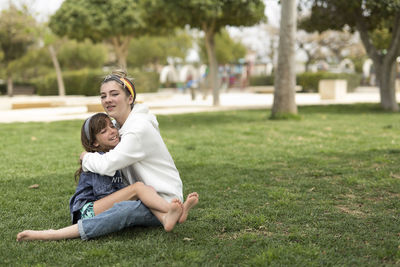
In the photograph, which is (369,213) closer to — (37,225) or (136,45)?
(37,225)

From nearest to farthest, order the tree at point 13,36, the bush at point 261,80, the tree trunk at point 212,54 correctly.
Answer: the tree trunk at point 212,54, the tree at point 13,36, the bush at point 261,80

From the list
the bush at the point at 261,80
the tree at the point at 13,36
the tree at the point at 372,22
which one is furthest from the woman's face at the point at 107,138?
the bush at the point at 261,80

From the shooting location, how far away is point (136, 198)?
3521 mm

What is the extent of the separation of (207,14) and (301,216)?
12.9 meters

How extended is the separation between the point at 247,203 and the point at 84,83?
90.6 ft

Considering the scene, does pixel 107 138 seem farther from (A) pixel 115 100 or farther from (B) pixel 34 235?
(B) pixel 34 235

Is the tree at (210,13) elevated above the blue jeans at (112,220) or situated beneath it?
elevated above

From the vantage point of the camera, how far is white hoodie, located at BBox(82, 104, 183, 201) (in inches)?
133

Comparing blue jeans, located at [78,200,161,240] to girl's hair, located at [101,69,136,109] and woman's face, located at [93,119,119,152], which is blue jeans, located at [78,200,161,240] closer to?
woman's face, located at [93,119,119,152]

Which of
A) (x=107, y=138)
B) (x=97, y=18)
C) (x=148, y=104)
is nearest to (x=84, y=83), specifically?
(x=97, y=18)

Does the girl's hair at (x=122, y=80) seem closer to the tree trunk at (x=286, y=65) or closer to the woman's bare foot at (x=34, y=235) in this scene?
the woman's bare foot at (x=34, y=235)

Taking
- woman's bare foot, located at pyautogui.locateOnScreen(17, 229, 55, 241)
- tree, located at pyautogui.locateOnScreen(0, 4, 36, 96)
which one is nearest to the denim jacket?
woman's bare foot, located at pyautogui.locateOnScreen(17, 229, 55, 241)

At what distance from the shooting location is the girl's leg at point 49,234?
3.41 m

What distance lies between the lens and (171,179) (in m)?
3.66
